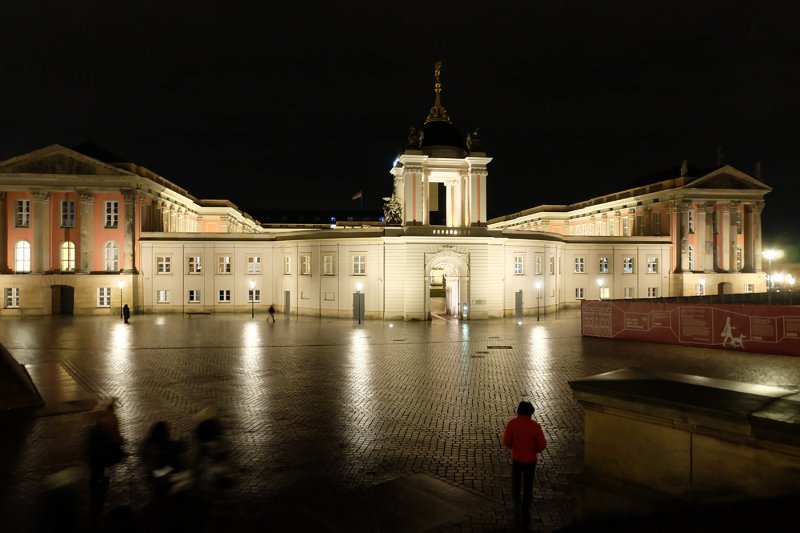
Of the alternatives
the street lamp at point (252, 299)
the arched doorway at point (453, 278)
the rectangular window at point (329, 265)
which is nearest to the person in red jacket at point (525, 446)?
the arched doorway at point (453, 278)

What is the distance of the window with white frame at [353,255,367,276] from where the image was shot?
138 ft

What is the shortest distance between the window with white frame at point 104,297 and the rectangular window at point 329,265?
65.0 ft

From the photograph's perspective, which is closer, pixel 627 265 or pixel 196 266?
pixel 196 266

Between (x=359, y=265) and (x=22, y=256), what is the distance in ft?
98.6

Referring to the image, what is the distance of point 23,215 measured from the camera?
46.8m

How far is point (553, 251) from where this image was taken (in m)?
48.0

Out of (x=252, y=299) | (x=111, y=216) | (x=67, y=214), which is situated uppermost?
(x=67, y=214)

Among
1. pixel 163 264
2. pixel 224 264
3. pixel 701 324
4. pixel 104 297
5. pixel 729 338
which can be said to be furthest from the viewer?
Answer: pixel 224 264

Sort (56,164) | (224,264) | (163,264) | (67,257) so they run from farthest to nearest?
(224,264) < (163,264) < (67,257) < (56,164)

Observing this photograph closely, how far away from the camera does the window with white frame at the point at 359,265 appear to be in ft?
138

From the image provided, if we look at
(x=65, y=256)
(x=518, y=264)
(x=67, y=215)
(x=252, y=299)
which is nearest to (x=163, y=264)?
(x=65, y=256)

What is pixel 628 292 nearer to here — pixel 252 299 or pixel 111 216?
pixel 252 299

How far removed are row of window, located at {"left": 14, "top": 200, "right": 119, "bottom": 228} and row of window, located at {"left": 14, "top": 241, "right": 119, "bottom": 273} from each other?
5.20 feet

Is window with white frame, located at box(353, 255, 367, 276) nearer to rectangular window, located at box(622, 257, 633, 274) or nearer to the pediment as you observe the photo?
the pediment
